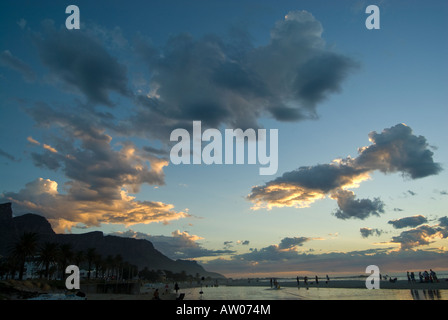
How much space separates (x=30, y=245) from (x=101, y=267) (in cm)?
8913
